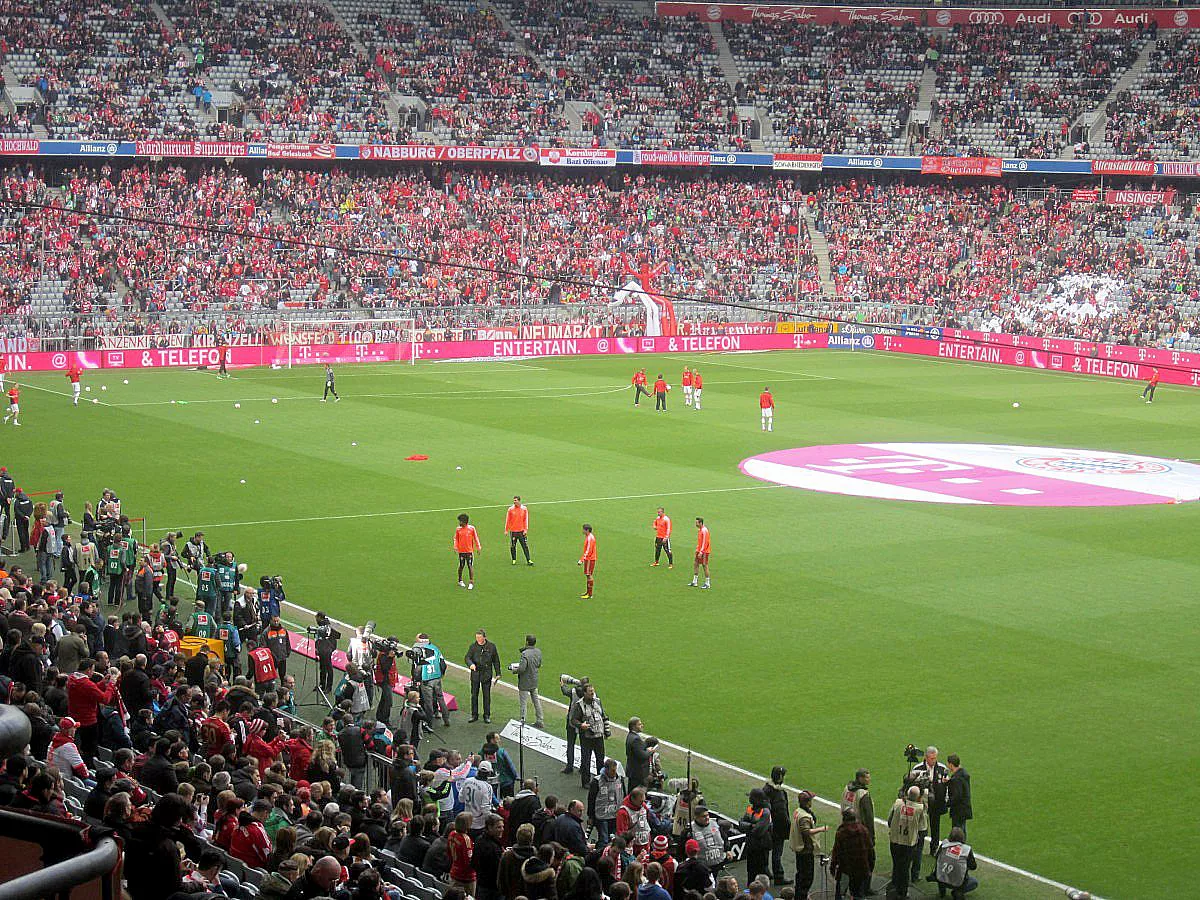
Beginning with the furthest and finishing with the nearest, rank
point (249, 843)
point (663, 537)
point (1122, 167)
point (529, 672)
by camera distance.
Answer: point (1122, 167), point (663, 537), point (529, 672), point (249, 843)

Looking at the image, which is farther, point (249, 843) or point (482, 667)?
point (482, 667)

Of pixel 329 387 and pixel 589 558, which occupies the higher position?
pixel 329 387

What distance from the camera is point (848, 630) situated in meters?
22.7

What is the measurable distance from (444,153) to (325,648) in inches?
2054

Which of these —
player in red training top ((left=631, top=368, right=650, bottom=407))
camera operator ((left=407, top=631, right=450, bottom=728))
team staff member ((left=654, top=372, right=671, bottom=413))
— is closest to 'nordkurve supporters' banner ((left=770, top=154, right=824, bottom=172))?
player in red training top ((left=631, top=368, right=650, bottom=407))

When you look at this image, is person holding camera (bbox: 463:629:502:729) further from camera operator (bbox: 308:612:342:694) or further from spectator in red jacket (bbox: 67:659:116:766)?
spectator in red jacket (bbox: 67:659:116:766)

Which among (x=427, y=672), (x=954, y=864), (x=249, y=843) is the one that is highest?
(x=249, y=843)

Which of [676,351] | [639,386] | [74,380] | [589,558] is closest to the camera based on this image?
[589,558]

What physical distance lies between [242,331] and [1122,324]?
120 feet

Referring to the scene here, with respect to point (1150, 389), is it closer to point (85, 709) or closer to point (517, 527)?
point (517, 527)

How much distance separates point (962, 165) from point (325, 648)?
61.7 meters

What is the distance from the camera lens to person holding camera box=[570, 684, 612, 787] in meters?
15.9

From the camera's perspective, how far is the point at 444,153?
68.7 meters

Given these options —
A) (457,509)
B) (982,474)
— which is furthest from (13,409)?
(982,474)
